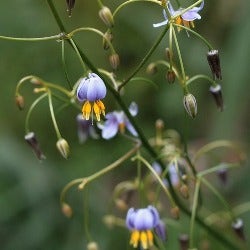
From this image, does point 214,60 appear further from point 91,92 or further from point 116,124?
point 116,124

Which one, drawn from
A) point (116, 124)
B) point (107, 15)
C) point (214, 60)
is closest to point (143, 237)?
point (116, 124)

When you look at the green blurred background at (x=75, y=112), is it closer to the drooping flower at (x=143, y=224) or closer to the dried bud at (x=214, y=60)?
the drooping flower at (x=143, y=224)

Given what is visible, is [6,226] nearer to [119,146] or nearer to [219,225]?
[119,146]

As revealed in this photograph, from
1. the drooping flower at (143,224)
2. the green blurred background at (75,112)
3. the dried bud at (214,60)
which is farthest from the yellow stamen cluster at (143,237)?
the green blurred background at (75,112)

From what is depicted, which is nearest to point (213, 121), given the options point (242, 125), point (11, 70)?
point (242, 125)

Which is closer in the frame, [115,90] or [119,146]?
[115,90]
